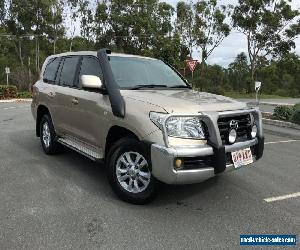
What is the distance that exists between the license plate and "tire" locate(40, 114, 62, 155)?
3320 mm

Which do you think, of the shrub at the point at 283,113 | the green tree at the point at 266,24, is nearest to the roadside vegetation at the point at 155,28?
the green tree at the point at 266,24

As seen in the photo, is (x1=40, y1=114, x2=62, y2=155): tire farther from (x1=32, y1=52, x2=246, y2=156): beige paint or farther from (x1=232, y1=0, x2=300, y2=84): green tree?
(x1=232, y1=0, x2=300, y2=84): green tree

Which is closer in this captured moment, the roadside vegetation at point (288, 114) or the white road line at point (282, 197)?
the white road line at point (282, 197)

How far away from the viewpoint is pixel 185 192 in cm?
503

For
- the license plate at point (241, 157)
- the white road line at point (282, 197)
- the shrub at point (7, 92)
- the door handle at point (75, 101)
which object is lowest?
the white road line at point (282, 197)

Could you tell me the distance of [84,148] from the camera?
5.50 metres

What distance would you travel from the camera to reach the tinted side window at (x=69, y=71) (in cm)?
594

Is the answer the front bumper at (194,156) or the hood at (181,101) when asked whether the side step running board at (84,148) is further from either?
the front bumper at (194,156)

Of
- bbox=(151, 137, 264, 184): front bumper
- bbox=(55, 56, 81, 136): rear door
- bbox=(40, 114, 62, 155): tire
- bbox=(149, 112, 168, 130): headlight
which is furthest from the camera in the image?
bbox=(40, 114, 62, 155): tire

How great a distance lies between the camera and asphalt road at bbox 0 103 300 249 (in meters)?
3.66

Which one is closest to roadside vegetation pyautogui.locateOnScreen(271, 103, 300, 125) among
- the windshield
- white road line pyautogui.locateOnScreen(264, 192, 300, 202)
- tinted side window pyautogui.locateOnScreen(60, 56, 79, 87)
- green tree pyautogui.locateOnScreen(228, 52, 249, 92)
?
the windshield

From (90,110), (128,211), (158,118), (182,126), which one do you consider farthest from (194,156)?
(90,110)

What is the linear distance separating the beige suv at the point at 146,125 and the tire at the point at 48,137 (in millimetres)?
464

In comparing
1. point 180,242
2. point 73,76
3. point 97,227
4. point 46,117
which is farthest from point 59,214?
point 46,117
